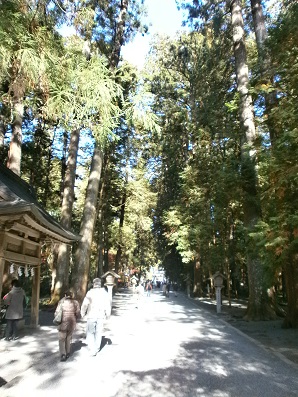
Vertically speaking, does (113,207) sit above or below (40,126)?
below

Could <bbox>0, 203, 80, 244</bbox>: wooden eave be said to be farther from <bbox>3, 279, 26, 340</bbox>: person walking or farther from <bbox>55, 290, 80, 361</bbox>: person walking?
<bbox>55, 290, 80, 361</bbox>: person walking

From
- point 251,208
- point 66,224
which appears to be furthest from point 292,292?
point 66,224

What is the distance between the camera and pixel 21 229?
30.6 feet

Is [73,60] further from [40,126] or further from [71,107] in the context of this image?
[40,126]

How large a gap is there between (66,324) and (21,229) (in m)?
3.29

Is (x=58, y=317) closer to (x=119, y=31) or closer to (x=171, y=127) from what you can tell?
(x=119, y=31)

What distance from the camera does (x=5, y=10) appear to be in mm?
6559

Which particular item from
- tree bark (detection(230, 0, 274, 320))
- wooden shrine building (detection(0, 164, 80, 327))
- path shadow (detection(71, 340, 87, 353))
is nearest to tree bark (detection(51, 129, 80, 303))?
wooden shrine building (detection(0, 164, 80, 327))

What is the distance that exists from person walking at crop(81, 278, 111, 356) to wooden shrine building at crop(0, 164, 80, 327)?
2.03 meters

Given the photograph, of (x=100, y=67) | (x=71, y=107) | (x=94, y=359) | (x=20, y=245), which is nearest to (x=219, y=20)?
(x=100, y=67)

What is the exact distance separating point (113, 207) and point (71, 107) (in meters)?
23.0

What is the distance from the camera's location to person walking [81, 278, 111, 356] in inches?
306

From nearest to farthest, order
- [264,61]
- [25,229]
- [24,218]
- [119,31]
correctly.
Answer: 1. [24,218]
2. [25,229]
3. [264,61]
4. [119,31]

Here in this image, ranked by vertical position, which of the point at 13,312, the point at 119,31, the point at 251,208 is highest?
the point at 119,31
